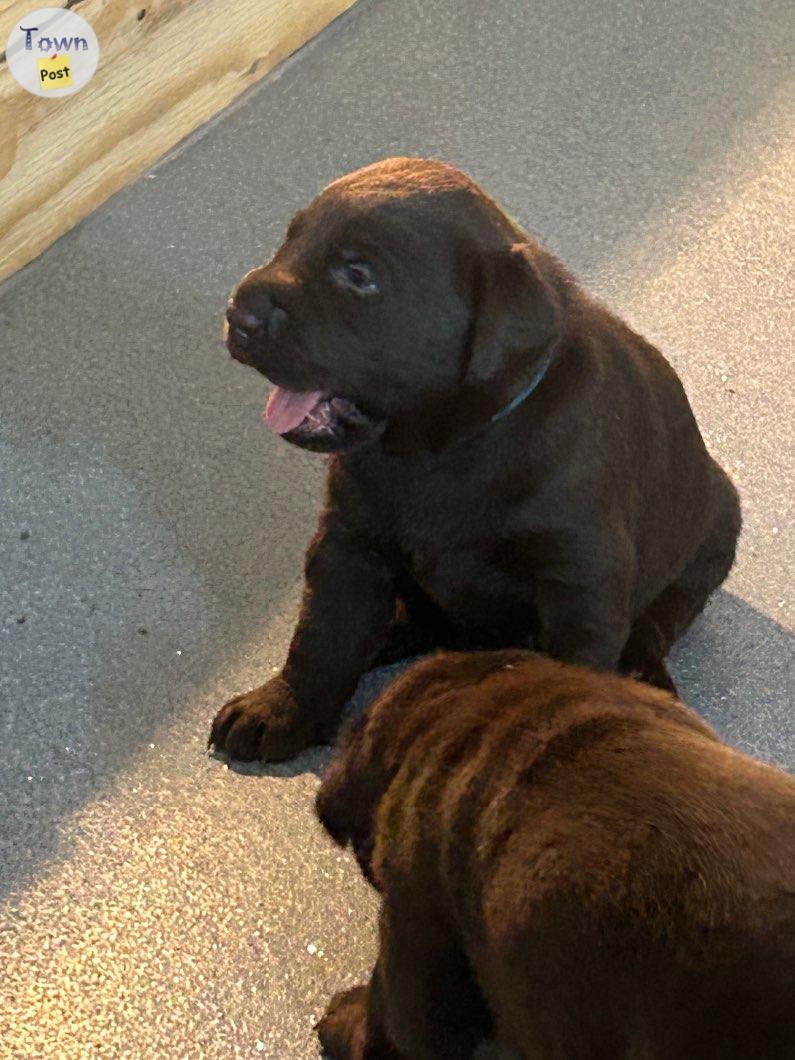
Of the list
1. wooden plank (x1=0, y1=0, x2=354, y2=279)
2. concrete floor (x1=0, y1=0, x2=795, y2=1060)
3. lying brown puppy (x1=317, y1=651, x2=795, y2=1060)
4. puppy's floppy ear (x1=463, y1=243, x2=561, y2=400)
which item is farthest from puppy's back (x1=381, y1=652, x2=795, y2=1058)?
wooden plank (x1=0, y1=0, x2=354, y2=279)

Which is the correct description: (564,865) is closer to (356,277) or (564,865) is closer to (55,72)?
(356,277)

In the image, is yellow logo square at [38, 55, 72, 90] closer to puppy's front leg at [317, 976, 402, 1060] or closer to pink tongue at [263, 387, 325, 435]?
pink tongue at [263, 387, 325, 435]

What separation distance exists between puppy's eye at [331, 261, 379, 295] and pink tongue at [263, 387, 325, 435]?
0.15 meters

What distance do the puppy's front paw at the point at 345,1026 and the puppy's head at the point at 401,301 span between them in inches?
24.8

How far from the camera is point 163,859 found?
6.16 feet

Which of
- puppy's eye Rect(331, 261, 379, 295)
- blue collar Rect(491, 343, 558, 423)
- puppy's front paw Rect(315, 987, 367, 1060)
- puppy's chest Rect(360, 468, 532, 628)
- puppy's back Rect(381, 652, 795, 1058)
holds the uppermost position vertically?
puppy's eye Rect(331, 261, 379, 295)

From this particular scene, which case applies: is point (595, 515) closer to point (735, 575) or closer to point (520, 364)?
point (520, 364)

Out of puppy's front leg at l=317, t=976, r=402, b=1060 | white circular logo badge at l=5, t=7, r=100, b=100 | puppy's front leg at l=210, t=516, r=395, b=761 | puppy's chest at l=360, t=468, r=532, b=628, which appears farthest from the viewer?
white circular logo badge at l=5, t=7, r=100, b=100

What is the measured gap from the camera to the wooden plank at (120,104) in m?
2.70

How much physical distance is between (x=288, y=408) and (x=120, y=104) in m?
1.26

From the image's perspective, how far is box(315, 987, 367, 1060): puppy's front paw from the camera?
5.30 ft

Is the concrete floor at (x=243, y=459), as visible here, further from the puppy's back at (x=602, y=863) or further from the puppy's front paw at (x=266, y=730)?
the puppy's back at (x=602, y=863)

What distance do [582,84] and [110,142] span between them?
37.2 inches

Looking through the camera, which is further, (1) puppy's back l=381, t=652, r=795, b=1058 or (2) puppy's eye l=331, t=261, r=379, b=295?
(2) puppy's eye l=331, t=261, r=379, b=295
